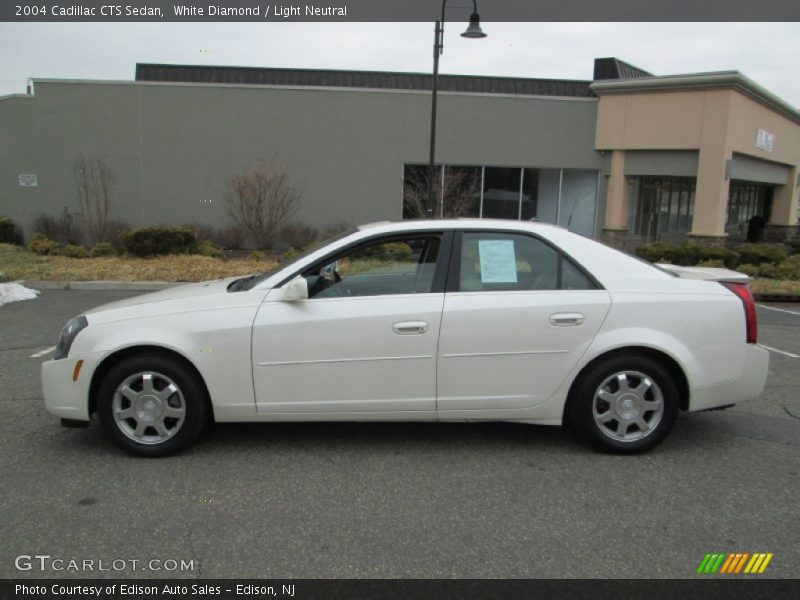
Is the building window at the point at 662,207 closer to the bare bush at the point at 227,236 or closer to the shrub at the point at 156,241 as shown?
the bare bush at the point at 227,236

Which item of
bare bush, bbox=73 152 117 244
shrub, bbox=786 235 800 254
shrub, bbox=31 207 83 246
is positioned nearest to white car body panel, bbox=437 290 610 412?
bare bush, bbox=73 152 117 244

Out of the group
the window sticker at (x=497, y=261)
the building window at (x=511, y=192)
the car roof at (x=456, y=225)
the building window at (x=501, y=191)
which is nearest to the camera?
the window sticker at (x=497, y=261)

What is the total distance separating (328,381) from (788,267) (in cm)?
1514

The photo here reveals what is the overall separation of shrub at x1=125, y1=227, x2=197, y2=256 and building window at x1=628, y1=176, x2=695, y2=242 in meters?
14.8

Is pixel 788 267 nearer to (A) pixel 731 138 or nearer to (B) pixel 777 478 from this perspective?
(A) pixel 731 138

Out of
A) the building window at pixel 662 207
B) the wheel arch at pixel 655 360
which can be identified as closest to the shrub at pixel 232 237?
the building window at pixel 662 207

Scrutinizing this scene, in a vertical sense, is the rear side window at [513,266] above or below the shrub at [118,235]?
above

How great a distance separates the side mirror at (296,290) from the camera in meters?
4.14

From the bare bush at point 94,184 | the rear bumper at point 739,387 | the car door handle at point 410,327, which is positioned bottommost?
the rear bumper at point 739,387

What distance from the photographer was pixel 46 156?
66.2ft

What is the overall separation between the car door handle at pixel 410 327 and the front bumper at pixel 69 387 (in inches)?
74.4

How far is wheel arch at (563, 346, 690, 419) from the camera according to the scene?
4277 mm

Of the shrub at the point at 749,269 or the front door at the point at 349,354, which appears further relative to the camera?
the shrub at the point at 749,269
